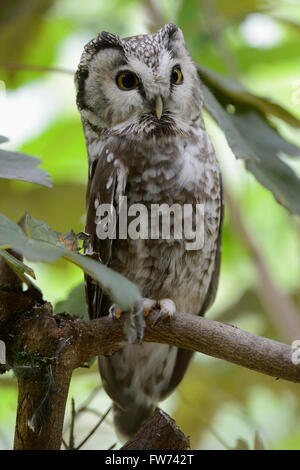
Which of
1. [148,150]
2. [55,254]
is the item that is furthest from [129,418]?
[55,254]

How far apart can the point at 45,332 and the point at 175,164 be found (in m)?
0.60

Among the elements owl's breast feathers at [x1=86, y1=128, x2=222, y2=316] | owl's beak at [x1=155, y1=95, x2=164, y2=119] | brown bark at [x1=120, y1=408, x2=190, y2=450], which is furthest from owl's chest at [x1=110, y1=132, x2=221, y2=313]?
brown bark at [x1=120, y1=408, x2=190, y2=450]

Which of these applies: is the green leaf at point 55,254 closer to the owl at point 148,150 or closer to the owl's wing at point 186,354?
the owl at point 148,150

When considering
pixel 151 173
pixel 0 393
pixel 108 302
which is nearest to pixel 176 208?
pixel 151 173

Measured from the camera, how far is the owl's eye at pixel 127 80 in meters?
1.40

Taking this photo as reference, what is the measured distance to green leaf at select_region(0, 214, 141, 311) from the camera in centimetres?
73

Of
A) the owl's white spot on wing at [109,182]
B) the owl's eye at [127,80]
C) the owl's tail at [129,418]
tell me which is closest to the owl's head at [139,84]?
the owl's eye at [127,80]

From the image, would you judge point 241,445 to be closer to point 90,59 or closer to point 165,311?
point 165,311

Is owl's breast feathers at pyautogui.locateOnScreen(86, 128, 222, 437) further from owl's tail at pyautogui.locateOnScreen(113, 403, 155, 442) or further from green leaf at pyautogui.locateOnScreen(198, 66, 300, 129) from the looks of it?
green leaf at pyautogui.locateOnScreen(198, 66, 300, 129)

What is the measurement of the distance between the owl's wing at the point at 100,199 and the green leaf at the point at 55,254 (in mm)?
522

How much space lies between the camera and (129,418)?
166 cm

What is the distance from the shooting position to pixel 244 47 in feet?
7.23

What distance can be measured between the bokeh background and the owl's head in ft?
0.37
